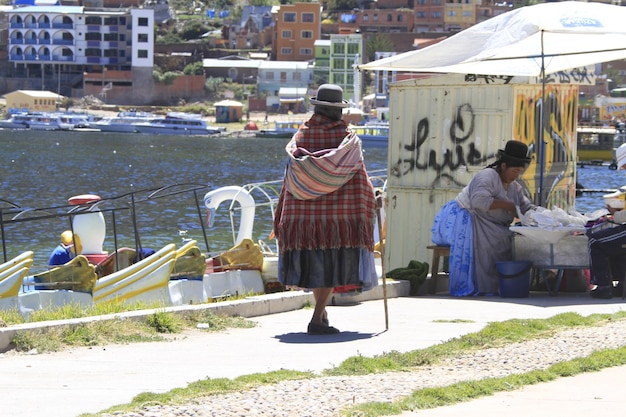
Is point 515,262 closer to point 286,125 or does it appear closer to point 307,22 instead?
point 286,125

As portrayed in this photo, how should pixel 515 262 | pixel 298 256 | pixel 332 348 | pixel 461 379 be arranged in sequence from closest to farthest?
pixel 461 379 < pixel 332 348 < pixel 298 256 < pixel 515 262

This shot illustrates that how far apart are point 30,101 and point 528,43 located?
134190mm

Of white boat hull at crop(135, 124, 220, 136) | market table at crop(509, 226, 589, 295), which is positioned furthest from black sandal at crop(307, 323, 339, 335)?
white boat hull at crop(135, 124, 220, 136)

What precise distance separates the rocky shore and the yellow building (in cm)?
13757

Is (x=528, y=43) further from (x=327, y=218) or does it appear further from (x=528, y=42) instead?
(x=327, y=218)

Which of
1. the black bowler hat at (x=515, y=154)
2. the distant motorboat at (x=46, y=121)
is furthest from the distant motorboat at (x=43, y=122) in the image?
the black bowler hat at (x=515, y=154)

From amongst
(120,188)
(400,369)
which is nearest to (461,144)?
(400,369)

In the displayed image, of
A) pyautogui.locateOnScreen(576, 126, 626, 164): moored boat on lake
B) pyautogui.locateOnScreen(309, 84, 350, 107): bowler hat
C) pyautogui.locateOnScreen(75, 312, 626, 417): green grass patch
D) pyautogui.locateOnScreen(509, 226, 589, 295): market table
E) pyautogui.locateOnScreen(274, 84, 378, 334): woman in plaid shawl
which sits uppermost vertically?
pyautogui.locateOnScreen(309, 84, 350, 107): bowler hat

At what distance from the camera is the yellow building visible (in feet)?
463

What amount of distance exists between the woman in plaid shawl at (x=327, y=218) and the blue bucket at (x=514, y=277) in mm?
2429

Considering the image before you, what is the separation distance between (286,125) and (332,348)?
4754 inches

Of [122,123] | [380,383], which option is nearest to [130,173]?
[380,383]

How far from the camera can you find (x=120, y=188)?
5400cm

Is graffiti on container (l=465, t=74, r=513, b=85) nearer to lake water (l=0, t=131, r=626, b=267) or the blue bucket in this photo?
A: the blue bucket
